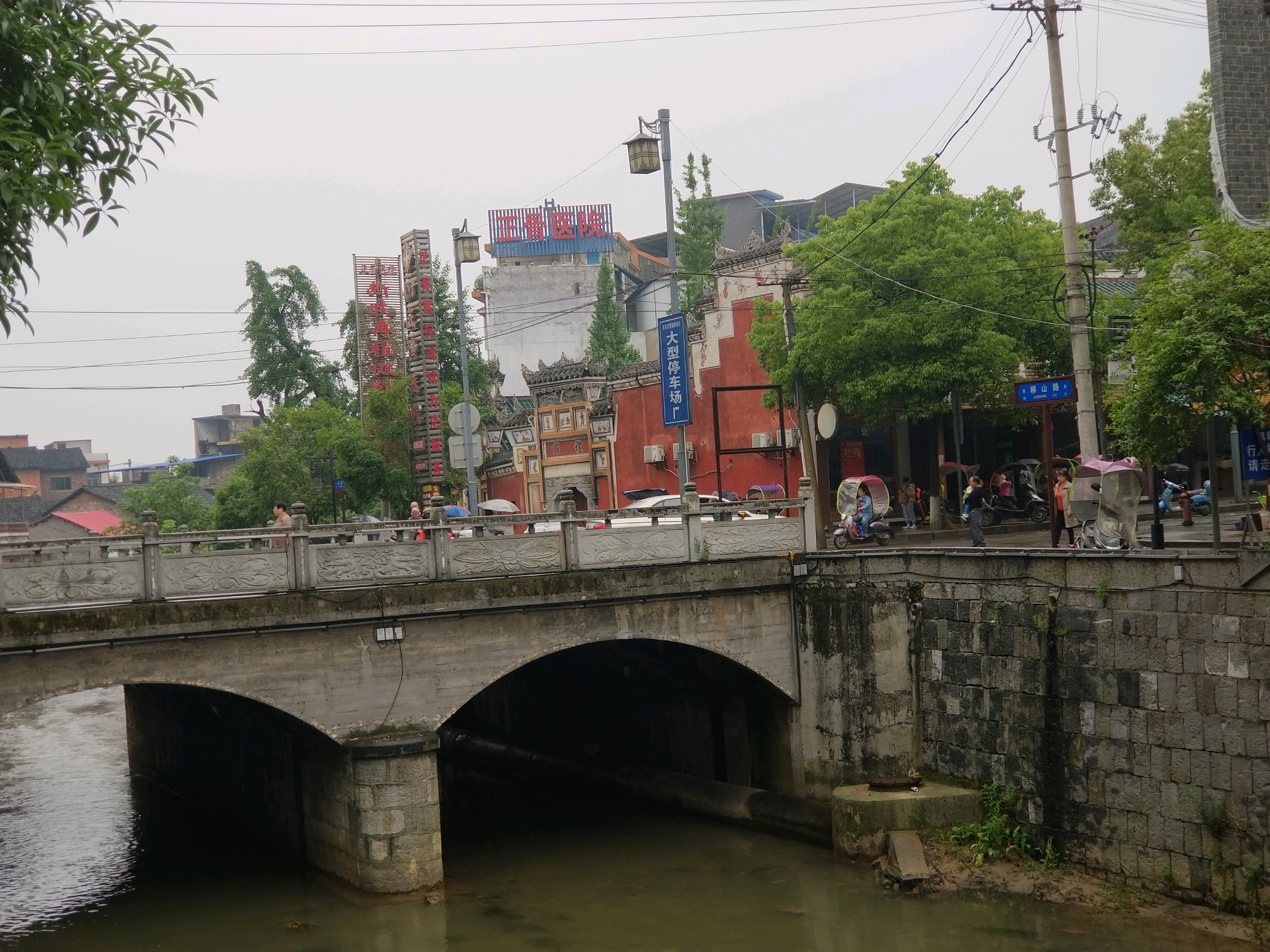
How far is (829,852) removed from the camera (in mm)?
18578

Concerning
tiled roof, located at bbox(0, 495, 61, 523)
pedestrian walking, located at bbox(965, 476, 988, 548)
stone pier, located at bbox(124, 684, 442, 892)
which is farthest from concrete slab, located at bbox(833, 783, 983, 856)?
tiled roof, located at bbox(0, 495, 61, 523)

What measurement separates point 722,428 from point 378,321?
11274 mm

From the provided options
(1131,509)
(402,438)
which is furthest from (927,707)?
(402,438)

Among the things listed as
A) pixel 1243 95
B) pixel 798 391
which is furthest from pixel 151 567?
pixel 1243 95

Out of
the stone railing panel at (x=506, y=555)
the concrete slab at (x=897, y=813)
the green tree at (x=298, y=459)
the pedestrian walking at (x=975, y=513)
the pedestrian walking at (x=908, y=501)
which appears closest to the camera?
the concrete slab at (x=897, y=813)

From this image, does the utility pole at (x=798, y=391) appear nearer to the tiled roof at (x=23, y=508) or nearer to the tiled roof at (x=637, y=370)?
the tiled roof at (x=637, y=370)

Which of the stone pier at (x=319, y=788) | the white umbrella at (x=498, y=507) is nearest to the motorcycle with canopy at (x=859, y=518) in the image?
the white umbrella at (x=498, y=507)

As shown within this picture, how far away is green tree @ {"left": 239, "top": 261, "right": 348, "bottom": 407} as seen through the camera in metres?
55.5

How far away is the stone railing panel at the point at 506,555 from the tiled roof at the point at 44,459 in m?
71.1

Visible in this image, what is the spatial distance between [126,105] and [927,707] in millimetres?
13079

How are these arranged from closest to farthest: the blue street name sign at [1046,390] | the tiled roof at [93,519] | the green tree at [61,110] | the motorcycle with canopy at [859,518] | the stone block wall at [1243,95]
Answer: the green tree at [61,110]
the blue street name sign at [1046,390]
the stone block wall at [1243,95]
the motorcycle with canopy at [859,518]
the tiled roof at [93,519]

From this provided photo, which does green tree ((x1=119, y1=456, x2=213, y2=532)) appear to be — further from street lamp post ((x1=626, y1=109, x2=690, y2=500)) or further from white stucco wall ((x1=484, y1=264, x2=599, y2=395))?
street lamp post ((x1=626, y1=109, x2=690, y2=500))

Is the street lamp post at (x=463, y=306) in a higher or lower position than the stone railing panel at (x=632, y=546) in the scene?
higher

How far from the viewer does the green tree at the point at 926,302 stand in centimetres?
2850
